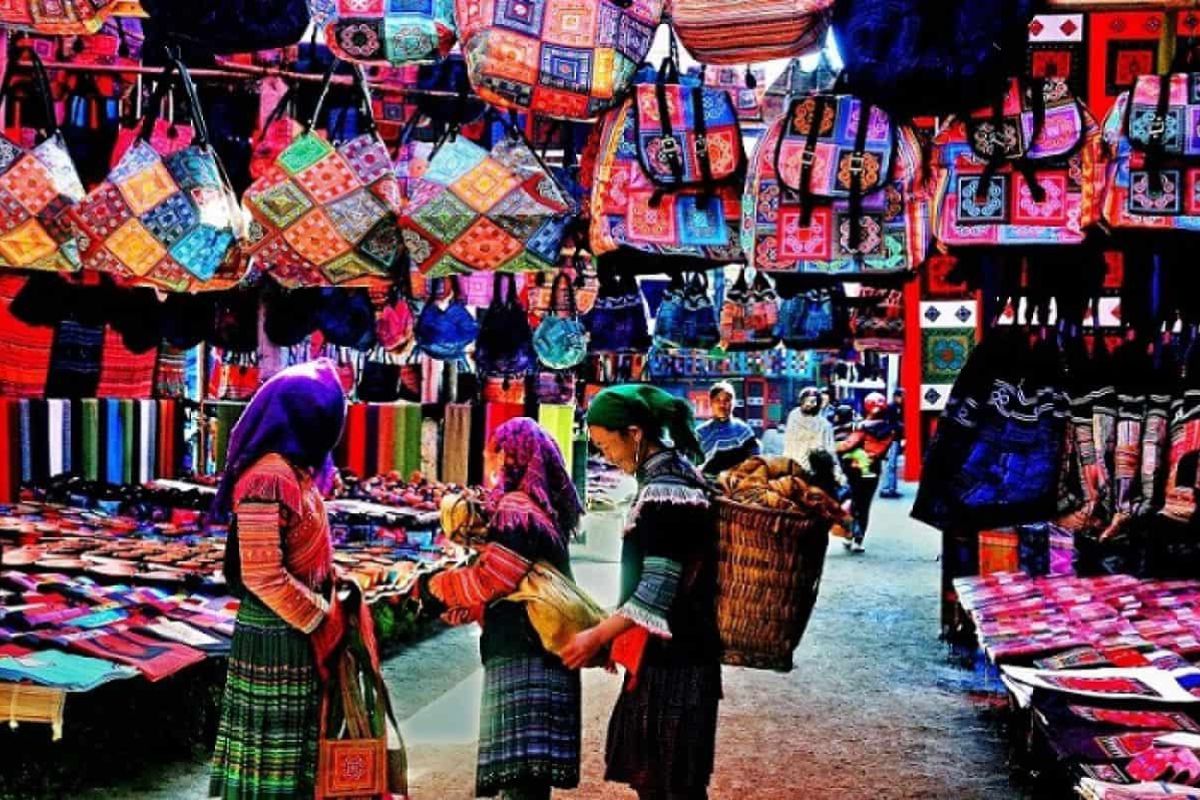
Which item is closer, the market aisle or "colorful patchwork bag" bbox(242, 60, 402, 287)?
"colorful patchwork bag" bbox(242, 60, 402, 287)

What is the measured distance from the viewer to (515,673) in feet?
12.5

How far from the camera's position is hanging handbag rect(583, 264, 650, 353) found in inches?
309

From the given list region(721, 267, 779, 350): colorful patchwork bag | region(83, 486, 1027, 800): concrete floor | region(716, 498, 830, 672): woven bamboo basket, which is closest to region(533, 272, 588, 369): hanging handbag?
region(721, 267, 779, 350): colorful patchwork bag

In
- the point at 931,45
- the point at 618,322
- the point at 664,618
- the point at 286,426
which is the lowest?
the point at 664,618

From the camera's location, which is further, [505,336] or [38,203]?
[505,336]

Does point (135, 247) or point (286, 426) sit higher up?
point (135, 247)

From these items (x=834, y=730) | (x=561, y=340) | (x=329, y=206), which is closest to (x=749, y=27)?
(x=329, y=206)

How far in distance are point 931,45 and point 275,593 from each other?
6.87 feet

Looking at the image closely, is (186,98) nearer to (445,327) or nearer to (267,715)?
(267,715)

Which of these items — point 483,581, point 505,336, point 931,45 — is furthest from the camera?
point 505,336

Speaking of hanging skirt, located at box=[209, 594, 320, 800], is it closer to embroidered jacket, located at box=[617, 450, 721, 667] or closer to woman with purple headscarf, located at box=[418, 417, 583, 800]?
woman with purple headscarf, located at box=[418, 417, 583, 800]

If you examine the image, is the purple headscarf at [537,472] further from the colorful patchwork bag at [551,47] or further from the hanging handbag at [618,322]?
the hanging handbag at [618,322]

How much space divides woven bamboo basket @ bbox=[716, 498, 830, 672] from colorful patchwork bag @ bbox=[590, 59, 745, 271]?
2.44 ft

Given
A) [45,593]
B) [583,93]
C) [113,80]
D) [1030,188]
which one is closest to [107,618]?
[45,593]
